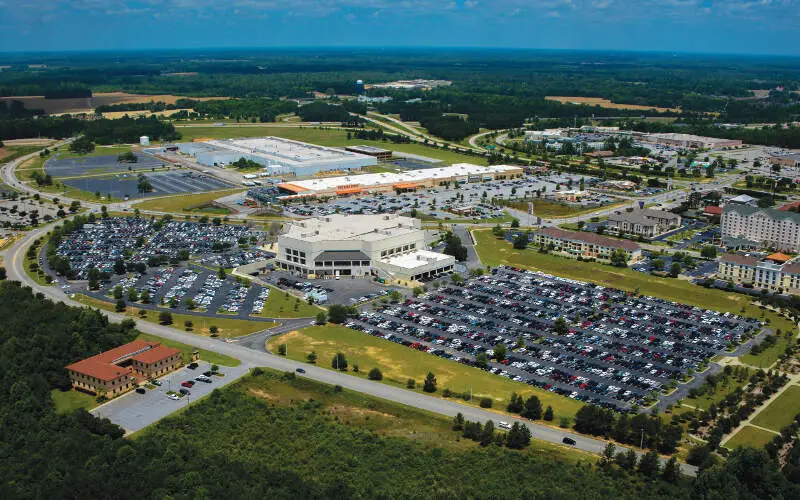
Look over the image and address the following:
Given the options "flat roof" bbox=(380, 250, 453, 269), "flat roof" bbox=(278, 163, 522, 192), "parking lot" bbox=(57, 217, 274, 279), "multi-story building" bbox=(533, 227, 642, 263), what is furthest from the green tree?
"flat roof" bbox=(278, 163, 522, 192)

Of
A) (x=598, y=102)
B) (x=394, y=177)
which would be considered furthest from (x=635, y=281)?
(x=598, y=102)

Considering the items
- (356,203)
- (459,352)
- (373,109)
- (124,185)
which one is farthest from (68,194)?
(373,109)

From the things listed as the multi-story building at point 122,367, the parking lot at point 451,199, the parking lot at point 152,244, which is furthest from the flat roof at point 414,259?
the multi-story building at point 122,367

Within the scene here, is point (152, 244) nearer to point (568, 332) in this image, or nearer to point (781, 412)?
point (568, 332)

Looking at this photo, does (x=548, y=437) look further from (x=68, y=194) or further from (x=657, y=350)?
(x=68, y=194)

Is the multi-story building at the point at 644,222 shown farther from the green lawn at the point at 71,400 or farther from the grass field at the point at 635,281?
the green lawn at the point at 71,400

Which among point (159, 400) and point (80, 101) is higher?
point (80, 101)

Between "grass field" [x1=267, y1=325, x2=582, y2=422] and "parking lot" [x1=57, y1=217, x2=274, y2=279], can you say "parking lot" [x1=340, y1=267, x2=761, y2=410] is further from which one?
"parking lot" [x1=57, y1=217, x2=274, y2=279]
